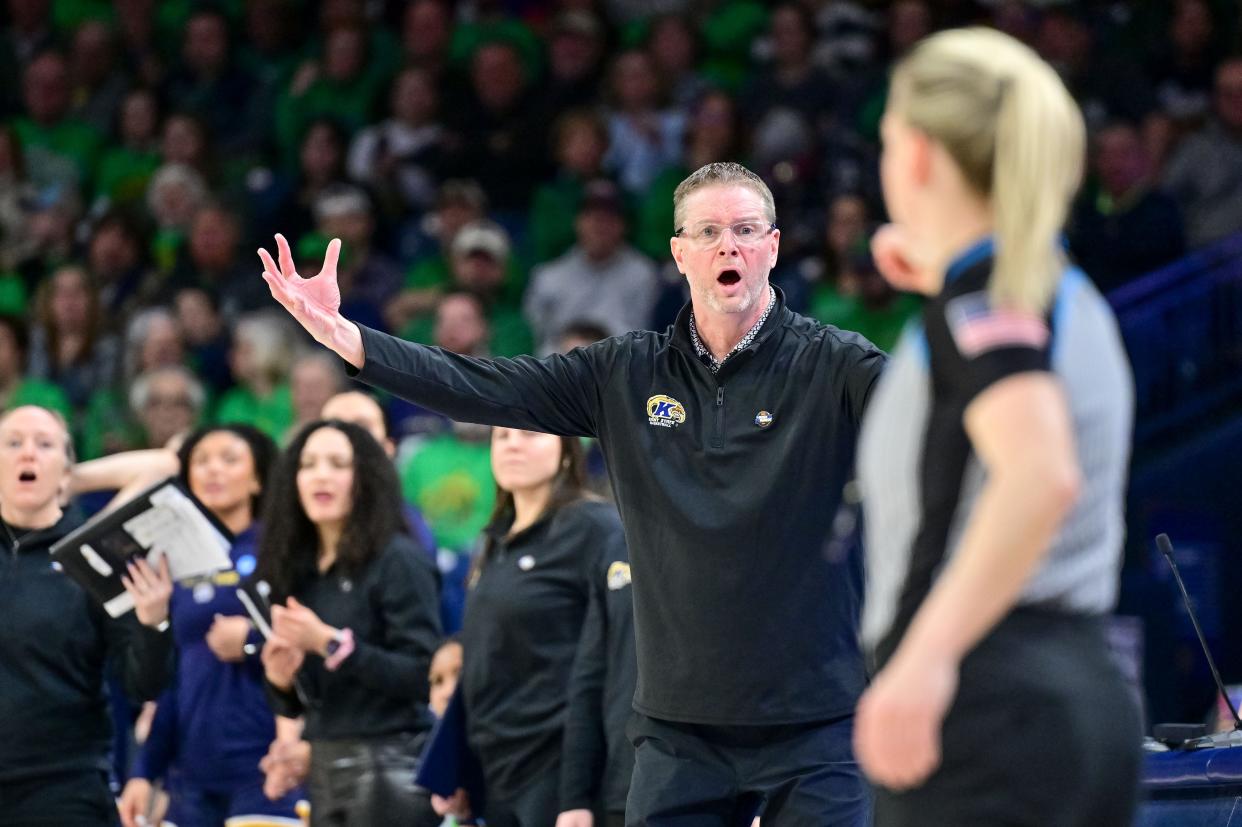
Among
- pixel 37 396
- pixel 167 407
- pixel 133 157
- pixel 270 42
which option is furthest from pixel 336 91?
pixel 167 407

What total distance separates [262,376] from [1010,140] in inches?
291

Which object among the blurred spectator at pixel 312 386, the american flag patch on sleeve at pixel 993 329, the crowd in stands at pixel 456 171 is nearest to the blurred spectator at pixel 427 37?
the crowd in stands at pixel 456 171

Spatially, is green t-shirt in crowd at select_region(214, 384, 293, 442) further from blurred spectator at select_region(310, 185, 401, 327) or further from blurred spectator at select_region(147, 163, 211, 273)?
blurred spectator at select_region(147, 163, 211, 273)

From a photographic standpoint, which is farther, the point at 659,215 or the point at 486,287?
the point at 659,215

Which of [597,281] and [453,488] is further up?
[597,281]

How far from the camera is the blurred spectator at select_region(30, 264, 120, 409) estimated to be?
33.6 ft

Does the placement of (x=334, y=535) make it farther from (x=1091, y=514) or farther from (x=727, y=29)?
(x=727, y=29)

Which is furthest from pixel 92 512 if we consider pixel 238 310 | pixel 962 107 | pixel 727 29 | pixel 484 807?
pixel 962 107

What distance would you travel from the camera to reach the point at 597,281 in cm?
977

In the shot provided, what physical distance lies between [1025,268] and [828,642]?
1711 mm

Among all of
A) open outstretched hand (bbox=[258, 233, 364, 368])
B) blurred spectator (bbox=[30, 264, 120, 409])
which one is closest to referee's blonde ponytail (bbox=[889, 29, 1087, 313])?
open outstretched hand (bbox=[258, 233, 364, 368])

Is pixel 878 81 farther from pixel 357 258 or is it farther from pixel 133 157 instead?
pixel 133 157

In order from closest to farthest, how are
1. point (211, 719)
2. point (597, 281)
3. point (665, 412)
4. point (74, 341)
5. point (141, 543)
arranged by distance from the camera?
point (665, 412) → point (141, 543) → point (211, 719) → point (597, 281) → point (74, 341)

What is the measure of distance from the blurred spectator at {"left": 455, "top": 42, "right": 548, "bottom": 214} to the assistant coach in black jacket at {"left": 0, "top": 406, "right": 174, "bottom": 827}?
528cm
